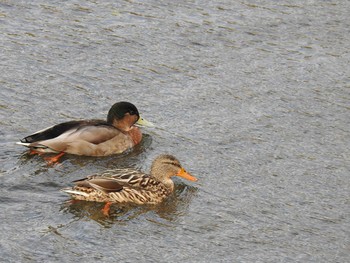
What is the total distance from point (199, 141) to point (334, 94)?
2.71 metres

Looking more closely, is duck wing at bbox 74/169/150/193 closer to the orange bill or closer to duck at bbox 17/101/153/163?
the orange bill

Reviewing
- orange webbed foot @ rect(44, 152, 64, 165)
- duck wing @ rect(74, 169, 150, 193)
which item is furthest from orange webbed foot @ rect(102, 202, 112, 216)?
orange webbed foot @ rect(44, 152, 64, 165)

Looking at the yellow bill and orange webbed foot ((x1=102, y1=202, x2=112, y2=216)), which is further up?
the yellow bill

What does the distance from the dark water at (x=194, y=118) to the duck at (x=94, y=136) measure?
14 centimetres

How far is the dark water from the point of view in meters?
9.76

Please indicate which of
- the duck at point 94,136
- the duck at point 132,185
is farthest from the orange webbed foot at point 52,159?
the duck at point 132,185

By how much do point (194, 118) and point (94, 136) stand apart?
155 cm

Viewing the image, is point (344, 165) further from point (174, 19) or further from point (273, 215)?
point (174, 19)

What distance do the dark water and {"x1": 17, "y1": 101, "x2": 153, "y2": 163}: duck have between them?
5.5 inches

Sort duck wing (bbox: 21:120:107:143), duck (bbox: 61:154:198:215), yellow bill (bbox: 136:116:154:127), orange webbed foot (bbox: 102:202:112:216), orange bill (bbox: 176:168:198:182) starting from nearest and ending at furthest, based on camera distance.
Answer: orange webbed foot (bbox: 102:202:112:216) → duck (bbox: 61:154:198:215) → orange bill (bbox: 176:168:198:182) → duck wing (bbox: 21:120:107:143) → yellow bill (bbox: 136:116:154:127)

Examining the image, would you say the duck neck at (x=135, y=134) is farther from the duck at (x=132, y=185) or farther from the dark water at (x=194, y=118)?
the duck at (x=132, y=185)

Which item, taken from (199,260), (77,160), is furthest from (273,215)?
(77,160)

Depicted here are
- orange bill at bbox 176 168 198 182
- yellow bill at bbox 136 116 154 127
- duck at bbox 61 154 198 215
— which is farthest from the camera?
Answer: yellow bill at bbox 136 116 154 127

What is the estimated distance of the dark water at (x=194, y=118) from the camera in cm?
976
